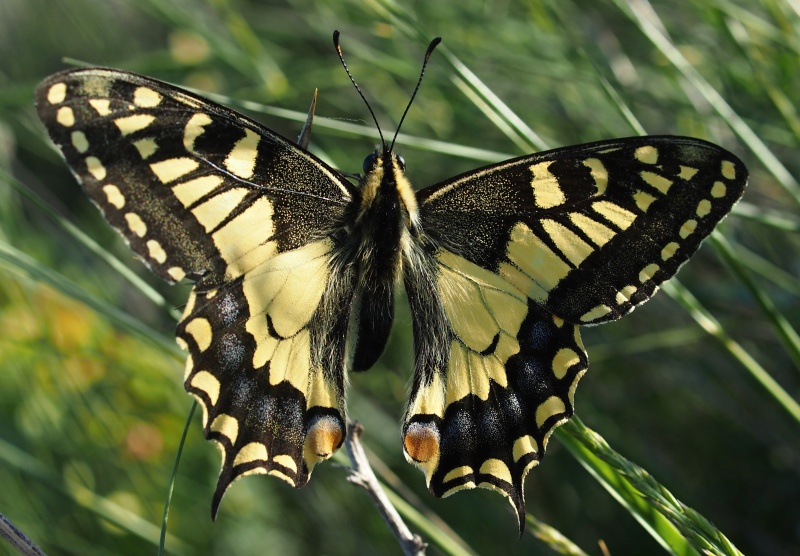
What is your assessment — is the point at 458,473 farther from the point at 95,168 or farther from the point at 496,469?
the point at 95,168

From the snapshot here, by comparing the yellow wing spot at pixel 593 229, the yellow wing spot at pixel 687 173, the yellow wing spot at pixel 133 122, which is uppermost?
the yellow wing spot at pixel 133 122

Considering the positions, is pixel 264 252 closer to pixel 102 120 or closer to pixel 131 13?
pixel 102 120

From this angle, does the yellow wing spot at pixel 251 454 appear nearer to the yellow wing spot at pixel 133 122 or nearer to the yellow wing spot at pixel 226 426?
the yellow wing spot at pixel 226 426

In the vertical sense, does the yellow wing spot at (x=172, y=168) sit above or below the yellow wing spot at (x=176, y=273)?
above

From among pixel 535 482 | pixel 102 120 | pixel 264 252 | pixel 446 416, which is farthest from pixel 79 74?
pixel 535 482

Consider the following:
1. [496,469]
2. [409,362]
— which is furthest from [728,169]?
[409,362]

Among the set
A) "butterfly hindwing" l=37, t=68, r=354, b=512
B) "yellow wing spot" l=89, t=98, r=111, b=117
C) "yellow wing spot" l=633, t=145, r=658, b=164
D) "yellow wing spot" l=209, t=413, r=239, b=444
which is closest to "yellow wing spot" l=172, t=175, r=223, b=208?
"butterfly hindwing" l=37, t=68, r=354, b=512

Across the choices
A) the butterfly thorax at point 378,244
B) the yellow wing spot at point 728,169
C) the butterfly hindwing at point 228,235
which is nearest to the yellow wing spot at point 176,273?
the butterfly hindwing at point 228,235
